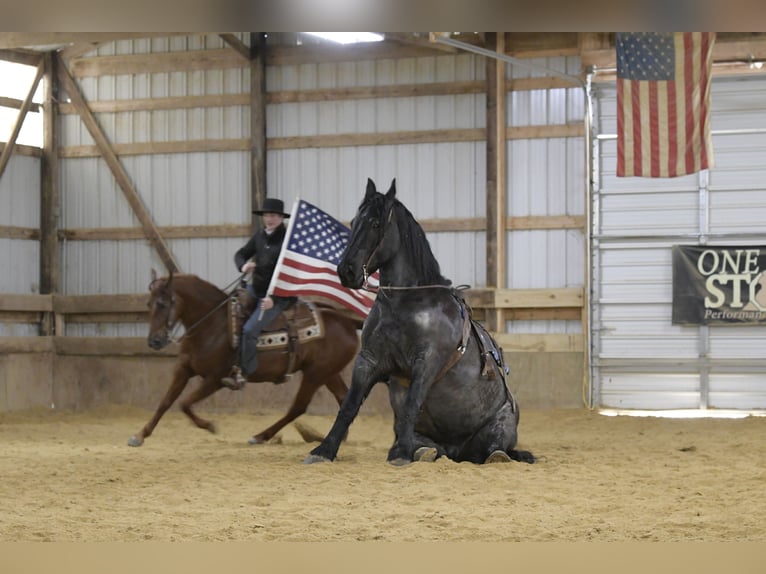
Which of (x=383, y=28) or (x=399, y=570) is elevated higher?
(x=383, y=28)

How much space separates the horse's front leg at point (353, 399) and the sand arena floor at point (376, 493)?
0.23 metres

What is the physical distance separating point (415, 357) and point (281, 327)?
3.04 m

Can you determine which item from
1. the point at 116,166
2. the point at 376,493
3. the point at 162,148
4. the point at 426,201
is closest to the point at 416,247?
the point at 376,493

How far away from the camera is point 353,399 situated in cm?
721

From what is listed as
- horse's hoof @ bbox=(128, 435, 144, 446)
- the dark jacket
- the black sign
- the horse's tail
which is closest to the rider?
the dark jacket

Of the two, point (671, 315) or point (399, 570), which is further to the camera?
point (671, 315)

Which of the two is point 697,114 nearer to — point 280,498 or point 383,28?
point 280,498

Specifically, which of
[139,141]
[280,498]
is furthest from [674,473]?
[139,141]

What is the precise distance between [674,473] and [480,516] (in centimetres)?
250

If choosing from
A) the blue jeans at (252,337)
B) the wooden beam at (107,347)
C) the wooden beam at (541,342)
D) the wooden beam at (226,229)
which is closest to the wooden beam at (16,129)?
the wooden beam at (226,229)

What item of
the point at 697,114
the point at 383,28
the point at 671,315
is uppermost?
the point at 697,114

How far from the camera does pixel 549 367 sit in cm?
1420

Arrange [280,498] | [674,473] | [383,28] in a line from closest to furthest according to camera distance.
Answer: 1. [383,28]
2. [280,498]
3. [674,473]

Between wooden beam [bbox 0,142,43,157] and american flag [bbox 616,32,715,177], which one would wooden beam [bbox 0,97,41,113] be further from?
american flag [bbox 616,32,715,177]
